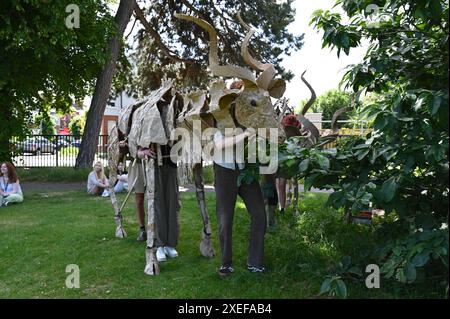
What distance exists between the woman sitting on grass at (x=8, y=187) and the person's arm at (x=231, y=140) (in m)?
7.76

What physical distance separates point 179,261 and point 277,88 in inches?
97.9

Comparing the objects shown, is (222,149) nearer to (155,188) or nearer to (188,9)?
(155,188)

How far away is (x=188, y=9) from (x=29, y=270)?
45.6 ft

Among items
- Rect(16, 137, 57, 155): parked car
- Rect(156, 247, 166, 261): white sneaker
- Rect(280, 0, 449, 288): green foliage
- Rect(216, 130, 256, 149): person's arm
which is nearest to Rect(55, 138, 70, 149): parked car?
Rect(16, 137, 57, 155): parked car

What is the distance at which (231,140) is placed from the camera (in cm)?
453

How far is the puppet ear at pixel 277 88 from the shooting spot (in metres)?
4.81

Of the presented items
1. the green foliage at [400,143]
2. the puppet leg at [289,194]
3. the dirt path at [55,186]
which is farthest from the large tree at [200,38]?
the green foliage at [400,143]

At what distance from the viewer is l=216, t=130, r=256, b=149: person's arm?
4461 millimetres

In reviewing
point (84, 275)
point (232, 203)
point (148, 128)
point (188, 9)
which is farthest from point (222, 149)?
point (188, 9)

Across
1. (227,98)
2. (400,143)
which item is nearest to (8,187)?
(227,98)

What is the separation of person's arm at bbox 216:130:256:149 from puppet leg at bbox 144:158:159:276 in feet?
3.55

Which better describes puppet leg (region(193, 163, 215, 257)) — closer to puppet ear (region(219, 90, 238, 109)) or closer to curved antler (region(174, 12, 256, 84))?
puppet ear (region(219, 90, 238, 109))

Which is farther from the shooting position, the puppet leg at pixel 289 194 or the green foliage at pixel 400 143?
the puppet leg at pixel 289 194

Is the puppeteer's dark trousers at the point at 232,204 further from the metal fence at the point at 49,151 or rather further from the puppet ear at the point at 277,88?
the metal fence at the point at 49,151
